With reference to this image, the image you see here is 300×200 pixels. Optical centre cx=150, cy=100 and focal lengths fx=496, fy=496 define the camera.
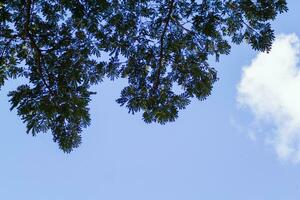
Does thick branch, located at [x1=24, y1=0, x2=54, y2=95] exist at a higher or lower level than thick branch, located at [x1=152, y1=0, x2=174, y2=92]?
lower

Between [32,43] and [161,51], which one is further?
[161,51]

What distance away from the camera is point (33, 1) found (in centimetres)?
1199

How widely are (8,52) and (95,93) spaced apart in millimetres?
2712

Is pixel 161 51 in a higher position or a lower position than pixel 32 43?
higher

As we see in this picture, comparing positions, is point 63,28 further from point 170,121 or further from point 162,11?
point 170,121

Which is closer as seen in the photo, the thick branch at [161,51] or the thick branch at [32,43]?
the thick branch at [32,43]

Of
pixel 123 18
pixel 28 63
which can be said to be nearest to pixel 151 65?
pixel 123 18

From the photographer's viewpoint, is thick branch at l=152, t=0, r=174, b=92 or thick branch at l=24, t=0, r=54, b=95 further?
thick branch at l=152, t=0, r=174, b=92

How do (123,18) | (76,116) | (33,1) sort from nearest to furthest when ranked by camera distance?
(76,116) → (33,1) → (123,18)

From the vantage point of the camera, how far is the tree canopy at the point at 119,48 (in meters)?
11.4

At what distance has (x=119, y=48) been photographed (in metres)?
12.8

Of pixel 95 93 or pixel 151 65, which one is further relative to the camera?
pixel 151 65

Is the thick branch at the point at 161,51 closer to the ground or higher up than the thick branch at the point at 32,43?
higher up

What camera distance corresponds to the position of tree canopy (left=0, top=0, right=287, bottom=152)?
11383mm
